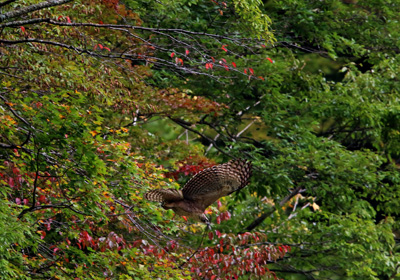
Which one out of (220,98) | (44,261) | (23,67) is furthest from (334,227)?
(23,67)

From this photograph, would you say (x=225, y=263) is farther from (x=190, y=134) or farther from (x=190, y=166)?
(x=190, y=134)

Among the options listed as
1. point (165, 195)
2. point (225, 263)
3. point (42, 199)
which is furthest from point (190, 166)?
point (165, 195)

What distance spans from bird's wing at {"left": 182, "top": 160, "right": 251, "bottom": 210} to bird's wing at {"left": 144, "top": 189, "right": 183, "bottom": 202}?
0.31ft

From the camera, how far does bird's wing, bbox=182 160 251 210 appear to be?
5.31m

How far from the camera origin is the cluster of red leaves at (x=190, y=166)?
851 centimetres

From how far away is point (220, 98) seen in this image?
32.6ft

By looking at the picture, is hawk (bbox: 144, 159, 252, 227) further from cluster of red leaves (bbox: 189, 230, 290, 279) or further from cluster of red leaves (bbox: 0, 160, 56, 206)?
cluster of red leaves (bbox: 189, 230, 290, 279)

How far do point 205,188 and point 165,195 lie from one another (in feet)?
1.32

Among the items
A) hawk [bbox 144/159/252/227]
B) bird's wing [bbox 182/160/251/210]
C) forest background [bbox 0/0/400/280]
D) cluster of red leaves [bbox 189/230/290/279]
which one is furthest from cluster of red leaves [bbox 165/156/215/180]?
bird's wing [bbox 182/160/251/210]

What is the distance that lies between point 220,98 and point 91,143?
16.3ft

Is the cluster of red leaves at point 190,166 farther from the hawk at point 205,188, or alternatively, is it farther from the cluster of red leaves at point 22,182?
the hawk at point 205,188

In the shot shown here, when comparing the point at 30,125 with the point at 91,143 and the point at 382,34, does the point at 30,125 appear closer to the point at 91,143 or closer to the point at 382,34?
the point at 91,143

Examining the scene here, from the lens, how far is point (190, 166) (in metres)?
8.50

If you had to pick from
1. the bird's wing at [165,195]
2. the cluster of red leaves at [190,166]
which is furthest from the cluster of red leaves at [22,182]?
the cluster of red leaves at [190,166]
